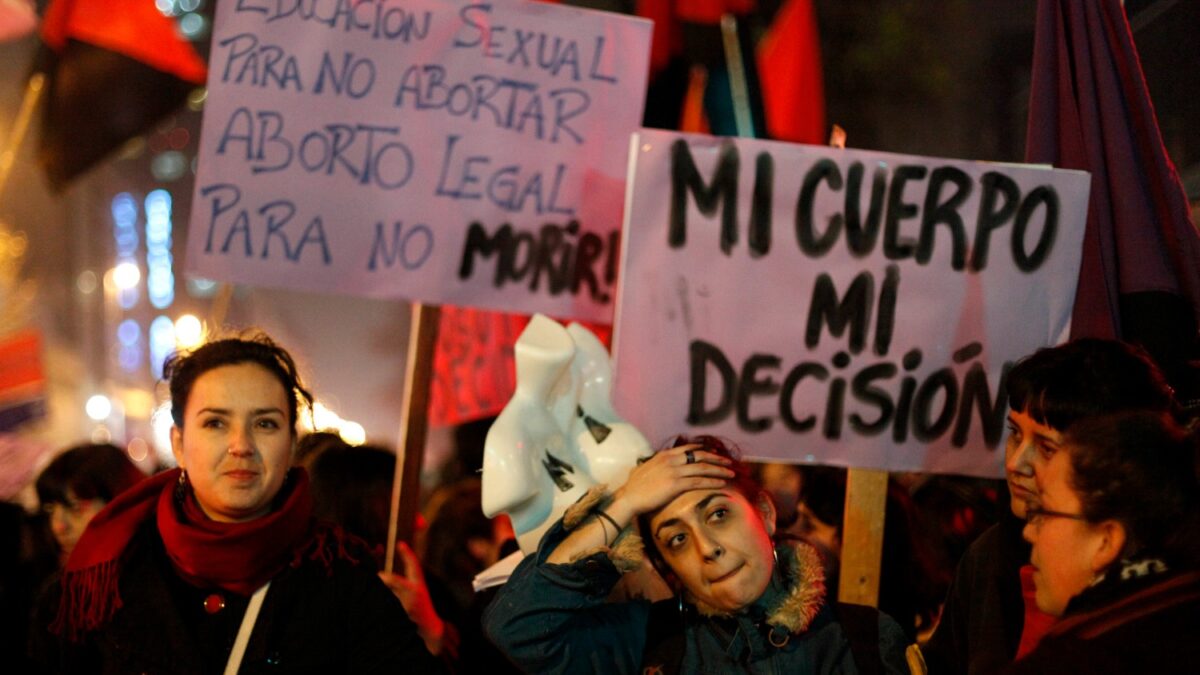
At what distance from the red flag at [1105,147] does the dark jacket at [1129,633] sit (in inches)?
61.1

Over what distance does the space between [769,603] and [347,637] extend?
2.74 feet

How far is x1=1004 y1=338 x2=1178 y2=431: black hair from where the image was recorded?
2455 mm

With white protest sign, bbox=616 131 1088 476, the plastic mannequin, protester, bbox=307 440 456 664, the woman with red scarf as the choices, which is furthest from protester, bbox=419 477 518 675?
the woman with red scarf

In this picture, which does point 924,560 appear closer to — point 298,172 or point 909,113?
point 298,172

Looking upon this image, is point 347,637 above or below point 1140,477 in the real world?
below

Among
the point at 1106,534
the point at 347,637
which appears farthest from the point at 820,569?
the point at 347,637

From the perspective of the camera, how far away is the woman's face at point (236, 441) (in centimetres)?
256

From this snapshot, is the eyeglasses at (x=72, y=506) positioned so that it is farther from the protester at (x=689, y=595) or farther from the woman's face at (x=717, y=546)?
the woman's face at (x=717, y=546)

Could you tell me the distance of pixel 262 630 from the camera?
8.28ft

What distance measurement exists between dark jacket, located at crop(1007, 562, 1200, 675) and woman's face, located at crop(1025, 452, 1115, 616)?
48mm

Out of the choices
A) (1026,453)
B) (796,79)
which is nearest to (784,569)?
(1026,453)

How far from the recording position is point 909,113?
10.3m

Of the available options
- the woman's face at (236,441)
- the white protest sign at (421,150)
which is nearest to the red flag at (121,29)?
the white protest sign at (421,150)

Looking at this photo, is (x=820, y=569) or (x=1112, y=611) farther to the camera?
(x=820, y=569)
